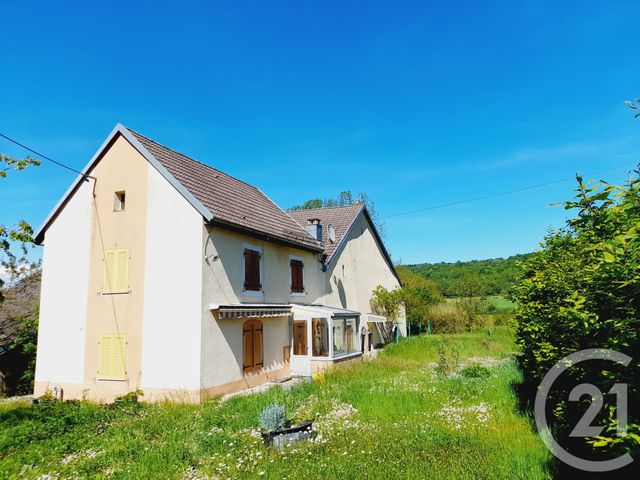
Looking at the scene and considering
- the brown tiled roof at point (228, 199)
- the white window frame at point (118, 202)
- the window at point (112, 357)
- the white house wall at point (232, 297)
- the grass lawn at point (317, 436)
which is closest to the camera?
the grass lawn at point (317, 436)

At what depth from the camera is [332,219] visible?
29.8 m

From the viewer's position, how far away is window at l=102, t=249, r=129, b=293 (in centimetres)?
1686

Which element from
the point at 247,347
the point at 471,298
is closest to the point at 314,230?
the point at 247,347

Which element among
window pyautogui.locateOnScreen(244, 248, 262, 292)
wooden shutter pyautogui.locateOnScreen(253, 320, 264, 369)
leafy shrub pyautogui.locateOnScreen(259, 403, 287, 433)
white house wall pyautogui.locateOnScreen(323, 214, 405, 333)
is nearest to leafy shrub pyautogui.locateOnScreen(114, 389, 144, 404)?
wooden shutter pyautogui.locateOnScreen(253, 320, 264, 369)

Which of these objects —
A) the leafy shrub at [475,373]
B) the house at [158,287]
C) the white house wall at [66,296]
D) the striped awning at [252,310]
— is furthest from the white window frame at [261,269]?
the leafy shrub at [475,373]

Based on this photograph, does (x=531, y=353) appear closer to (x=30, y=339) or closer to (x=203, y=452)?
(x=203, y=452)

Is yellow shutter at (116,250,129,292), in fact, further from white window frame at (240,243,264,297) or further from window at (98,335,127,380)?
white window frame at (240,243,264,297)

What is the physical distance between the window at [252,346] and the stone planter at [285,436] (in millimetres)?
8321

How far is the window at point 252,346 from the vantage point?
17.7 m

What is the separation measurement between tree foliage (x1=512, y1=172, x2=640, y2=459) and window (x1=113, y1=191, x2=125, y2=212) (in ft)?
49.5

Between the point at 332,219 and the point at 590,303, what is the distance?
24.7 metres

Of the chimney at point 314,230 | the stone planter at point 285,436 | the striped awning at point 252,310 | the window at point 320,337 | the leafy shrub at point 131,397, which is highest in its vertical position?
the chimney at point 314,230

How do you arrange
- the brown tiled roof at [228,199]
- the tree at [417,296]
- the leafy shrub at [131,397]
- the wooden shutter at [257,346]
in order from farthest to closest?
→ the tree at [417,296], the wooden shutter at [257,346], the brown tiled roof at [228,199], the leafy shrub at [131,397]

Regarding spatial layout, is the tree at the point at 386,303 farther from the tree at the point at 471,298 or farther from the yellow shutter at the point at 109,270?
the yellow shutter at the point at 109,270
